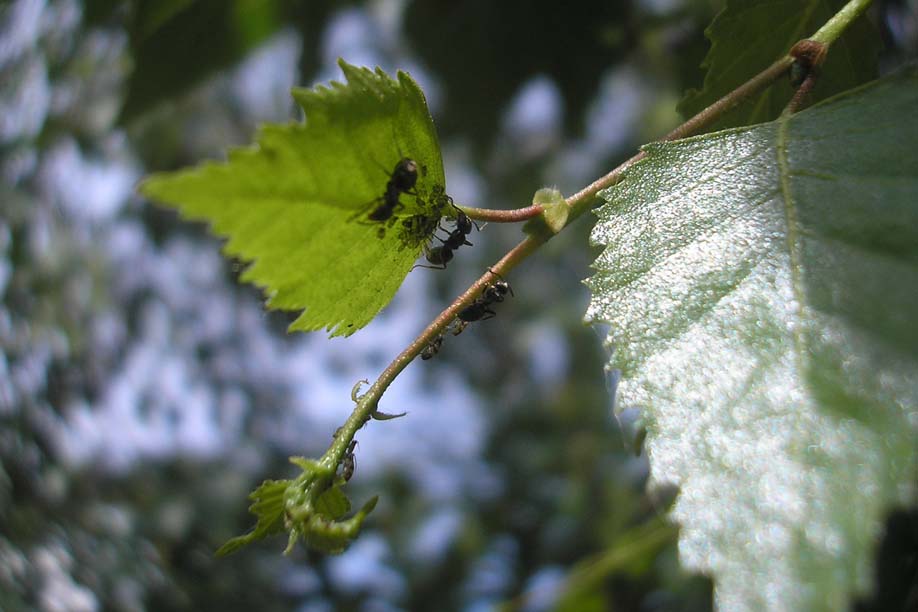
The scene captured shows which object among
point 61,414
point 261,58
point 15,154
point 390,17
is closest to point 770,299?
point 261,58

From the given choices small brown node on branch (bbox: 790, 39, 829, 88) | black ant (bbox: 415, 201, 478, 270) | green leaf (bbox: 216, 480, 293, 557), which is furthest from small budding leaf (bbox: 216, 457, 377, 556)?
small brown node on branch (bbox: 790, 39, 829, 88)

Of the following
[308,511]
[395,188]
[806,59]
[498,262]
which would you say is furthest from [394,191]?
[806,59]

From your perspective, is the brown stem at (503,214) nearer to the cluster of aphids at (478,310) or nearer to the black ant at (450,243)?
the black ant at (450,243)

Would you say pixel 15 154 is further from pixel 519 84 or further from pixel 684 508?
pixel 684 508

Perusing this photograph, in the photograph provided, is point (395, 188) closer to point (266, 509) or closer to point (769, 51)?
point (266, 509)

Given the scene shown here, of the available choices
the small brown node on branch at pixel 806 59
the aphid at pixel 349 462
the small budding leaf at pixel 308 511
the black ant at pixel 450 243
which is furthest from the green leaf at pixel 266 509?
the small brown node on branch at pixel 806 59

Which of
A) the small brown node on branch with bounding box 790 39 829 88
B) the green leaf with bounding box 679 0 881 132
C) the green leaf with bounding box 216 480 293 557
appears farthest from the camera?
the green leaf with bounding box 679 0 881 132

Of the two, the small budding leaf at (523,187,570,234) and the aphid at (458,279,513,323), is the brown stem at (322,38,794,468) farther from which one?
the aphid at (458,279,513,323)
